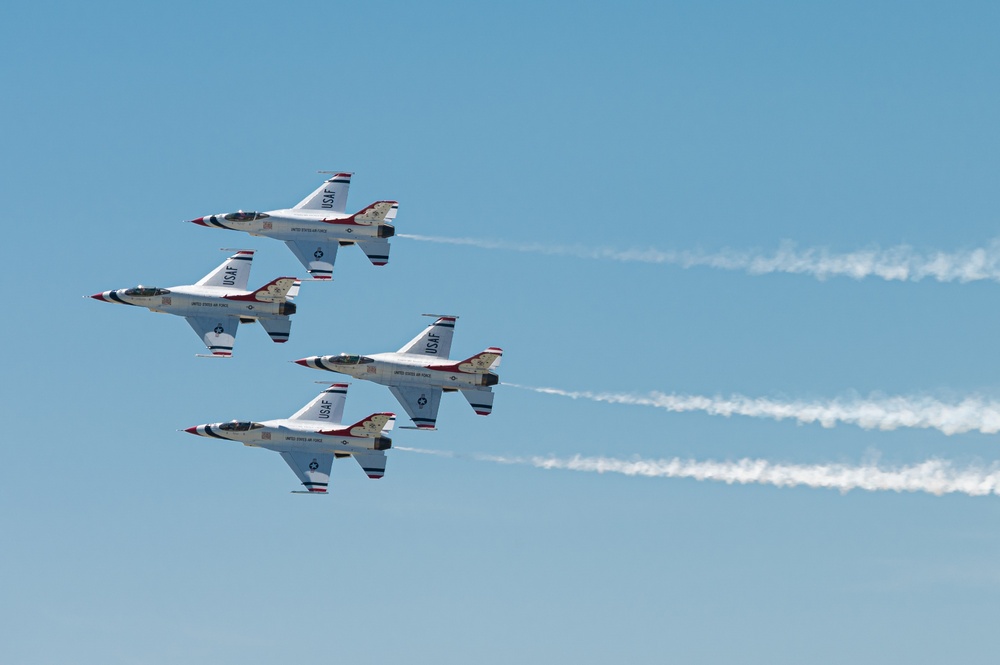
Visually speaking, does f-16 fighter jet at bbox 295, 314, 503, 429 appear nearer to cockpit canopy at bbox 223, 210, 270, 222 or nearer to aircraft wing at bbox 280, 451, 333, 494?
aircraft wing at bbox 280, 451, 333, 494

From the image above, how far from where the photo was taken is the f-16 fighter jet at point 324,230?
473 feet

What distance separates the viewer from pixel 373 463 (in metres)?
Result: 138

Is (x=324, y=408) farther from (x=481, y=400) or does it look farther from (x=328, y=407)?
(x=481, y=400)

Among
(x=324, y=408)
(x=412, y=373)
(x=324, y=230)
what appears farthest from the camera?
(x=324, y=230)

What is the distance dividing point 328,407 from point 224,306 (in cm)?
1050

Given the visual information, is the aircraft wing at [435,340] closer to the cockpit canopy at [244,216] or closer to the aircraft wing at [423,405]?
the aircraft wing at [423,405]

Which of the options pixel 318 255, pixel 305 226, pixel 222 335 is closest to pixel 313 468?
pixel 222 335

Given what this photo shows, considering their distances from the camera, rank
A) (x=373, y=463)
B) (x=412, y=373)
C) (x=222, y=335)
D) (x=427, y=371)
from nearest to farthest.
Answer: (x=373, y=463)
(x=427, y=371)
(x=412, y=373)
(x=222, y=335)

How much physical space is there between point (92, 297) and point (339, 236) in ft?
64.5

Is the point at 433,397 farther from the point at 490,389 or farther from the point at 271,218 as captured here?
the point at 271,218

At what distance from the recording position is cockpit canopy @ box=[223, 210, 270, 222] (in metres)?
147

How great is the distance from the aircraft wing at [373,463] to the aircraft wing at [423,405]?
376cm

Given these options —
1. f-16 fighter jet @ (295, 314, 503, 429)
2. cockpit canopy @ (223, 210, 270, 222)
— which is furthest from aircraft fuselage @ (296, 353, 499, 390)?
cockpit canopy @ (223, 210, 270, 222)

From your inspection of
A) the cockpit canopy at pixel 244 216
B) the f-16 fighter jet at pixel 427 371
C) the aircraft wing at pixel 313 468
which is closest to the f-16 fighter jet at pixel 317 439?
the aircraft wing at pixel 313 468
